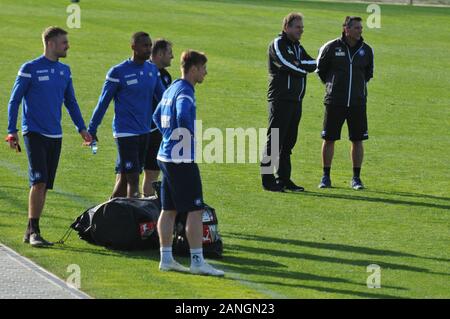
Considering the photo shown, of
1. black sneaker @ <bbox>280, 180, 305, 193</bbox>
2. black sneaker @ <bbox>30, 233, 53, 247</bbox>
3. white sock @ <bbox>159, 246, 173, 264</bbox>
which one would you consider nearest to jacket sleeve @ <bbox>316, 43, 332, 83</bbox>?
black sneaker @ <bbox>280, 180, 305, 193</bbox>

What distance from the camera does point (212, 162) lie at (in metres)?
17.9

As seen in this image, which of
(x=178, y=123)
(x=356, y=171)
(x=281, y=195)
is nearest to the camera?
(x=178, y=123)

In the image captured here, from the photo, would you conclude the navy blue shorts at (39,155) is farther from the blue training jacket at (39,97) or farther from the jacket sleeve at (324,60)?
the jacket sleeve at (324,60)

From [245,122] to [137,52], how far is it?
8.73m

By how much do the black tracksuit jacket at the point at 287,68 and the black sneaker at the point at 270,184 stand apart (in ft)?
3.30

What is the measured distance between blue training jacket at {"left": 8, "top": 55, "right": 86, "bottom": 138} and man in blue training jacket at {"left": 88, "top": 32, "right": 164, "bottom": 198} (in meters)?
0.69

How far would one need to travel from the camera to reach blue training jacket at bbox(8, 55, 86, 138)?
11969mm

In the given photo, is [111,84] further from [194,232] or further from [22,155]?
[22,155]

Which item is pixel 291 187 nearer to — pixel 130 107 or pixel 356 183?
pixel 356 183

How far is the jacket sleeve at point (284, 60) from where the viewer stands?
15469mm

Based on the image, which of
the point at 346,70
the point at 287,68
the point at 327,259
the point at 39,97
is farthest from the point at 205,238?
the point at 346,70

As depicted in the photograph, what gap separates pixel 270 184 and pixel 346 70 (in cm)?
183

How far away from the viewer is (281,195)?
607 inches

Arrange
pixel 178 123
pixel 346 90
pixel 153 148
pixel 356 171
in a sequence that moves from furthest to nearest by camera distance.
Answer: pixel 356 171 → pixel 346 90 → pixel 153 148 → pixel 178 123
